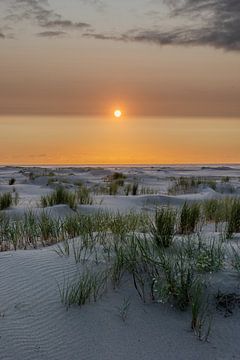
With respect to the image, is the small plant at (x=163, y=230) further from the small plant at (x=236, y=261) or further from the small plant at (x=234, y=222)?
the small plant at (x=234, y=222)

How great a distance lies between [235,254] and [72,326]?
173cm

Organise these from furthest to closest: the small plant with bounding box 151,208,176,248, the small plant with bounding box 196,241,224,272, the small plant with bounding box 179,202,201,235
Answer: the small plant with bounding box 179,202,201,235 < the small plant with bounding box 151,208,176,248 < the small plant with bounding box 196,241,224,272

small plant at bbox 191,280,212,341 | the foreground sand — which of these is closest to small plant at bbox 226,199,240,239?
the foreground sand

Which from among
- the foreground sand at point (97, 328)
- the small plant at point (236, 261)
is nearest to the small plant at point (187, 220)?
the small plant at point (236, 261)

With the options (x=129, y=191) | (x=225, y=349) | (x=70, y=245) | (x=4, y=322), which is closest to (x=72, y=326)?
(x=4, y=322)

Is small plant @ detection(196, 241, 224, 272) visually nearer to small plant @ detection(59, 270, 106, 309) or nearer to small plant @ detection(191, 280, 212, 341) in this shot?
small plant @ detection(191, 280, 212, 341)

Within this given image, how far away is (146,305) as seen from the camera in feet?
12.6

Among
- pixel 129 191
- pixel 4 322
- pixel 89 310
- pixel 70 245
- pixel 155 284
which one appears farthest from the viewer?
pixel 129 191

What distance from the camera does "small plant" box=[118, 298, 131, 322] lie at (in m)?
3.66

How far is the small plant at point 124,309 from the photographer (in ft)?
12.0

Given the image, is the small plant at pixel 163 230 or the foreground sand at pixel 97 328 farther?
the small plant at pixel 163 230

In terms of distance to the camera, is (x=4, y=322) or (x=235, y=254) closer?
(x=4, y=322)

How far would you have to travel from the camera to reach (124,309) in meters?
3.65

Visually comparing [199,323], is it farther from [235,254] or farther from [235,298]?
[235,254]
